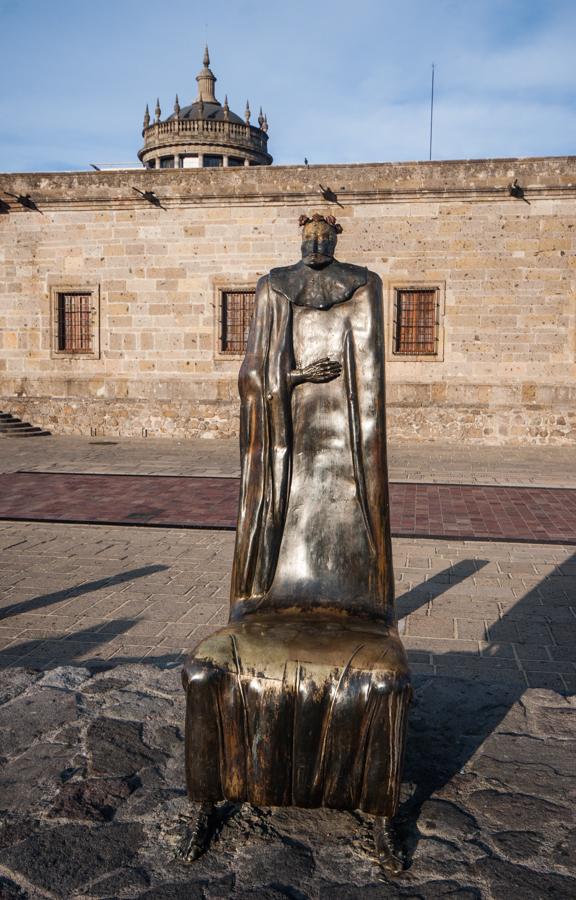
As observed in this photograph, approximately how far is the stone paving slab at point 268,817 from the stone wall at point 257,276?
519 inches

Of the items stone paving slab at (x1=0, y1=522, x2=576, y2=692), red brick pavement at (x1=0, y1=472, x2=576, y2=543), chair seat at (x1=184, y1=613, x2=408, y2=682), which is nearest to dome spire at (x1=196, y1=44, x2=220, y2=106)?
red brick pavement at (x1=0, y1=472, x2=576, y2=543)

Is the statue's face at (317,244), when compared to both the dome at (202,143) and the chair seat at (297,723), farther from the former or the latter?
the dome at (202,143)

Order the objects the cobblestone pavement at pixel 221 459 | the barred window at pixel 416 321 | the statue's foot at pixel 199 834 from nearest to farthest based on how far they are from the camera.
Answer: the statue's foot at pixel 199 834
the cobblestone pavement at pixel 221 459
the barred window at pixel 416 321

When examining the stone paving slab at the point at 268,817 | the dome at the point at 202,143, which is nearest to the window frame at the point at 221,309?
the stone paving slab at the point at 268,817

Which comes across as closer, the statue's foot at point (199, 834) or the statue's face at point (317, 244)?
the statue's foot at point (199, 834)

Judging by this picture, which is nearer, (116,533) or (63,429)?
(116,533)

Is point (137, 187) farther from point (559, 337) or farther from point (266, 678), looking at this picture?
point (266, 678)

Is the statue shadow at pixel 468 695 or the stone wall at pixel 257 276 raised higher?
the stone wall at pixel 257 276

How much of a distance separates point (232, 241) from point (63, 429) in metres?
5.98

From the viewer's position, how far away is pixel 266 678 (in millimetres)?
2568

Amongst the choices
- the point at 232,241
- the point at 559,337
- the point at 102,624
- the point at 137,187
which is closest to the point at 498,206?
the point at 559,337

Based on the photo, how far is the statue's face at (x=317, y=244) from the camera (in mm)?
3064

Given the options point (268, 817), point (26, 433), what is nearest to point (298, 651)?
point (268, 817)

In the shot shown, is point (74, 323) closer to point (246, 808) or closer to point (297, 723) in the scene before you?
point (246, 808)
